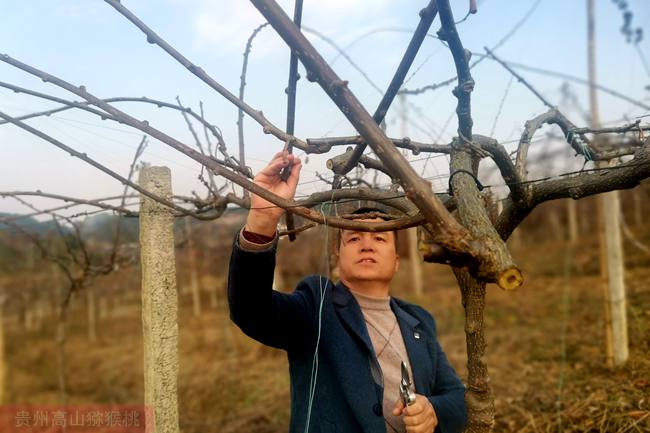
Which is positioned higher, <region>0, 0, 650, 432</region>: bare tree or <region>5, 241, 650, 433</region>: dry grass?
<region>0, 0, 650, 432</region>: bare tree

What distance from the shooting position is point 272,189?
1410 millimetres

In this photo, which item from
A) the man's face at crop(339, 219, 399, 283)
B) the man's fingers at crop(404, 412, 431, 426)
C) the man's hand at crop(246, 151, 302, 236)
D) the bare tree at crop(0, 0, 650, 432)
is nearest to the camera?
the bare tree at crop(0, 0, 650, 432)

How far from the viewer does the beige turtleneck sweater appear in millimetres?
1785

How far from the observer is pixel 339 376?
1763mm

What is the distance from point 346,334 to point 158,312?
2.43ft

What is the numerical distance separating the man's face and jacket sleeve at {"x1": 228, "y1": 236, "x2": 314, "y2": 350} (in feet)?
0.69

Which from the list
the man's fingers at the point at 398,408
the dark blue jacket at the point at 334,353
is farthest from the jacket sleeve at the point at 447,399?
the man's fingers at the point at 398,408

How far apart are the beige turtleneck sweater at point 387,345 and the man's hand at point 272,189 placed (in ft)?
2.46

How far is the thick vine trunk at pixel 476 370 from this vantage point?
5.31 ft

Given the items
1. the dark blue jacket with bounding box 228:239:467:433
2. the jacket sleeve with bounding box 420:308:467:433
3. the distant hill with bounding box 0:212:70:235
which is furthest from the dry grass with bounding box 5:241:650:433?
the distant hill with bounding box 0:212:70:235

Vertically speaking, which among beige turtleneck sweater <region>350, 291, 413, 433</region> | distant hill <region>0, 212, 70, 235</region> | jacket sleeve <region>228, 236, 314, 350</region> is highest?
distant hill <region>0, 212, 70, 235</region>

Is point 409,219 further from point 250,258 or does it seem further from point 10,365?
point 10,365

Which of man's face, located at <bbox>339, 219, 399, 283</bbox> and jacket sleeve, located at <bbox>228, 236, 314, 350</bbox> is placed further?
man's face, located at <bbox>339, 219, 399, 283</bbox>

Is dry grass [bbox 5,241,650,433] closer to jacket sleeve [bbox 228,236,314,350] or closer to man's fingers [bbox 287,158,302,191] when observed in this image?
jacket sleeve [bbox 228,236,314,350]
